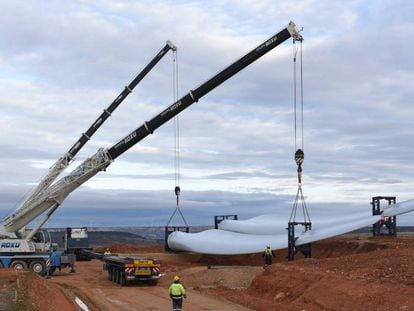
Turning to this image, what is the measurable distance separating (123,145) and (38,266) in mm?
9292

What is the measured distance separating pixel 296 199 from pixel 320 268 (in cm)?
576

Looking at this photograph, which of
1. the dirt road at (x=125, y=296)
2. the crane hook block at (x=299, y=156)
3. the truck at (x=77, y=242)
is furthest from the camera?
the truck at (x=77, y=242)

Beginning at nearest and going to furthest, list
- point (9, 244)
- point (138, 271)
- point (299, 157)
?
point (299, 157) < point (138, 271) < point (9, 244)

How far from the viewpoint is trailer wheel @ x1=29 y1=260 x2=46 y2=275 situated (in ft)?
118

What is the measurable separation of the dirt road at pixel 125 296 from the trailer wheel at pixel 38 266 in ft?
3.31

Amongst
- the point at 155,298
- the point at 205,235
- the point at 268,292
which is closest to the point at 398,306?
the point at 268,292

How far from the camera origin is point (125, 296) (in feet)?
87.6

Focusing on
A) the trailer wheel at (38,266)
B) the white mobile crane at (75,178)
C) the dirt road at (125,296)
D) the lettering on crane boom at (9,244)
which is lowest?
the dirt road at (125,296)

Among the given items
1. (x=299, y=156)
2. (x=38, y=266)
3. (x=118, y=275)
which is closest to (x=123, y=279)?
(x=118, y=275)

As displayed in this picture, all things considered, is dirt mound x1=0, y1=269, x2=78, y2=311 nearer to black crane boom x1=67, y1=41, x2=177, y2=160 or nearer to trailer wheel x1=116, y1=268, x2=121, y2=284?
trailer wheel x1=116, y1=268, x2=121, y2=284

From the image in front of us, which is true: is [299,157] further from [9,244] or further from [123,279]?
[9,244]

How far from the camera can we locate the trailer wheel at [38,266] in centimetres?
3588

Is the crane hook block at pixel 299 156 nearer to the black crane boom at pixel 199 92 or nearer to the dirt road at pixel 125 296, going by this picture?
the black crane boom at pixel 199 92

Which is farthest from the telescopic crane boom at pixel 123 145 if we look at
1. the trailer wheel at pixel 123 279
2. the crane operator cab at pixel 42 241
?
the trailer wheel at pixel 123 279
